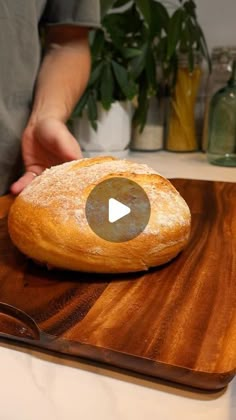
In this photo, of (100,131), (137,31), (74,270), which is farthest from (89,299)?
(137,31)

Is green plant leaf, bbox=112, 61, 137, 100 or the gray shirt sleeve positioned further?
green plant leaf, bbox=112, 61, 137, 100

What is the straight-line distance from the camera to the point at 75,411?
1.27ft

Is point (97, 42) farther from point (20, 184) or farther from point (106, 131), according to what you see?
point (20, 184)

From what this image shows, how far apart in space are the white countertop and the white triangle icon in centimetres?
20

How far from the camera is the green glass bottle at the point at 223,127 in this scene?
135 cm

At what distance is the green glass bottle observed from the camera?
1.35 metres

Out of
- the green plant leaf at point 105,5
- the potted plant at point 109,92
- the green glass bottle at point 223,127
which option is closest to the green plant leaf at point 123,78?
the potted plant at point 109,92

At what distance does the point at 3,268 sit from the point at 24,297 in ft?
0.31

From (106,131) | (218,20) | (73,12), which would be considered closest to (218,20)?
(218,20)

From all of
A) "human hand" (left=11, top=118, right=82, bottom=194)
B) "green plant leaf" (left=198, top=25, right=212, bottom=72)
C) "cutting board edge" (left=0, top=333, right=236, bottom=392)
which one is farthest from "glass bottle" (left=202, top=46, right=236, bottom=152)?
"cutting board edge" (left=0, top=333, right=236, bottom=392)

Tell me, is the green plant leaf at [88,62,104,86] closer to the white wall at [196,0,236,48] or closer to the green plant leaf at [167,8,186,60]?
the green plant leaf at [167,8,186,60]

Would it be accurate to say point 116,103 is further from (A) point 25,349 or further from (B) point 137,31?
(A) point 25,349
